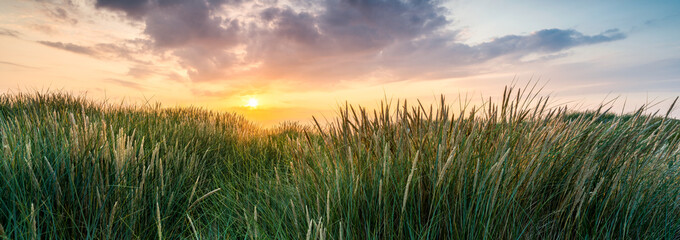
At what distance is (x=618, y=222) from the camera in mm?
1961

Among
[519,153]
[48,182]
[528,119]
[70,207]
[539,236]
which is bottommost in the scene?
[539,236]

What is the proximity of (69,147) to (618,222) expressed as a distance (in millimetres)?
2993

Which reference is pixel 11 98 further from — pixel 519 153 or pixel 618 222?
pixel 618 222

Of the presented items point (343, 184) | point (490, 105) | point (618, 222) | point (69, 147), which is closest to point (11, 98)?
point (69, 147)

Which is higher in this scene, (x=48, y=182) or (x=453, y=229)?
(x=48, y=182)

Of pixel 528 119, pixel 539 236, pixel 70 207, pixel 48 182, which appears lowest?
pixel 539 236

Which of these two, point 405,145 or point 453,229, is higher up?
point 405,145

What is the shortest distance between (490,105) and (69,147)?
2.38 metres

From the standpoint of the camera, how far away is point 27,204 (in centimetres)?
188

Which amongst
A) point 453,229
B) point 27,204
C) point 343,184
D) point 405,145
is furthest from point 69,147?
point 453,229

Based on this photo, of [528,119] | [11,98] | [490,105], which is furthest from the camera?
[11,98]

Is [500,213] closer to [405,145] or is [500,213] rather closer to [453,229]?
[453,229]

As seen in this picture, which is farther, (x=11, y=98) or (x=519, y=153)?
(x=11, y=98)

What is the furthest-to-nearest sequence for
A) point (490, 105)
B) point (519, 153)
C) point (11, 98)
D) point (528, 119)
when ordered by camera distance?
1. point (11, 98)
2. point (528, 119)
3. point (490, 105)
4. point (519, 153)
